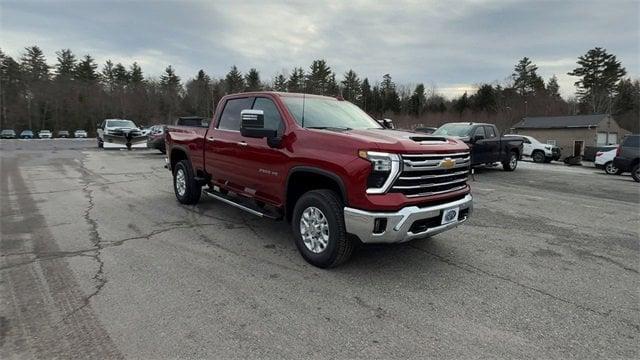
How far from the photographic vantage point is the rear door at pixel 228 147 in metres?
5.93

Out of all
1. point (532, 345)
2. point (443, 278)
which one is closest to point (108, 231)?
point (443, 278)

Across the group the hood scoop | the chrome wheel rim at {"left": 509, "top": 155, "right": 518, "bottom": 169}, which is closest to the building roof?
the chrome wheel rim at {"left": 509, "top": 155, "right": 518, "bottom": 169}

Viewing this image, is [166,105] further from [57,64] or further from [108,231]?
[108,231]

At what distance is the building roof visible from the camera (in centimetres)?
4778

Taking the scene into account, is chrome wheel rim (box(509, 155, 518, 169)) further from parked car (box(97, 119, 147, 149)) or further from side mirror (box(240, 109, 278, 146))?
parked car (box(97, 119, 147, 149))

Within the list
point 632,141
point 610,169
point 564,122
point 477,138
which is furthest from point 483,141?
point 564,122

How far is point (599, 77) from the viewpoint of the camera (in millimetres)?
70938

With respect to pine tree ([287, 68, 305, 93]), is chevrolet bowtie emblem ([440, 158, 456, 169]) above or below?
below

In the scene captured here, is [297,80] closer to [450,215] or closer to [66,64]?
[66,64]

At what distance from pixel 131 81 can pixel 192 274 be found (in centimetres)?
8793

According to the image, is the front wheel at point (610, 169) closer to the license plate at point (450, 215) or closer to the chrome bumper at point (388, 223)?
the license plate at point (450, 215)

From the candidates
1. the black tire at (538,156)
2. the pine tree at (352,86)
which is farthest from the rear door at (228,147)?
the pine tree at (352,86)

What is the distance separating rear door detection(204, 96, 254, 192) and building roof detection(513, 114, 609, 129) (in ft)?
169

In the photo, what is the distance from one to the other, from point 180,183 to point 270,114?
331 cm
